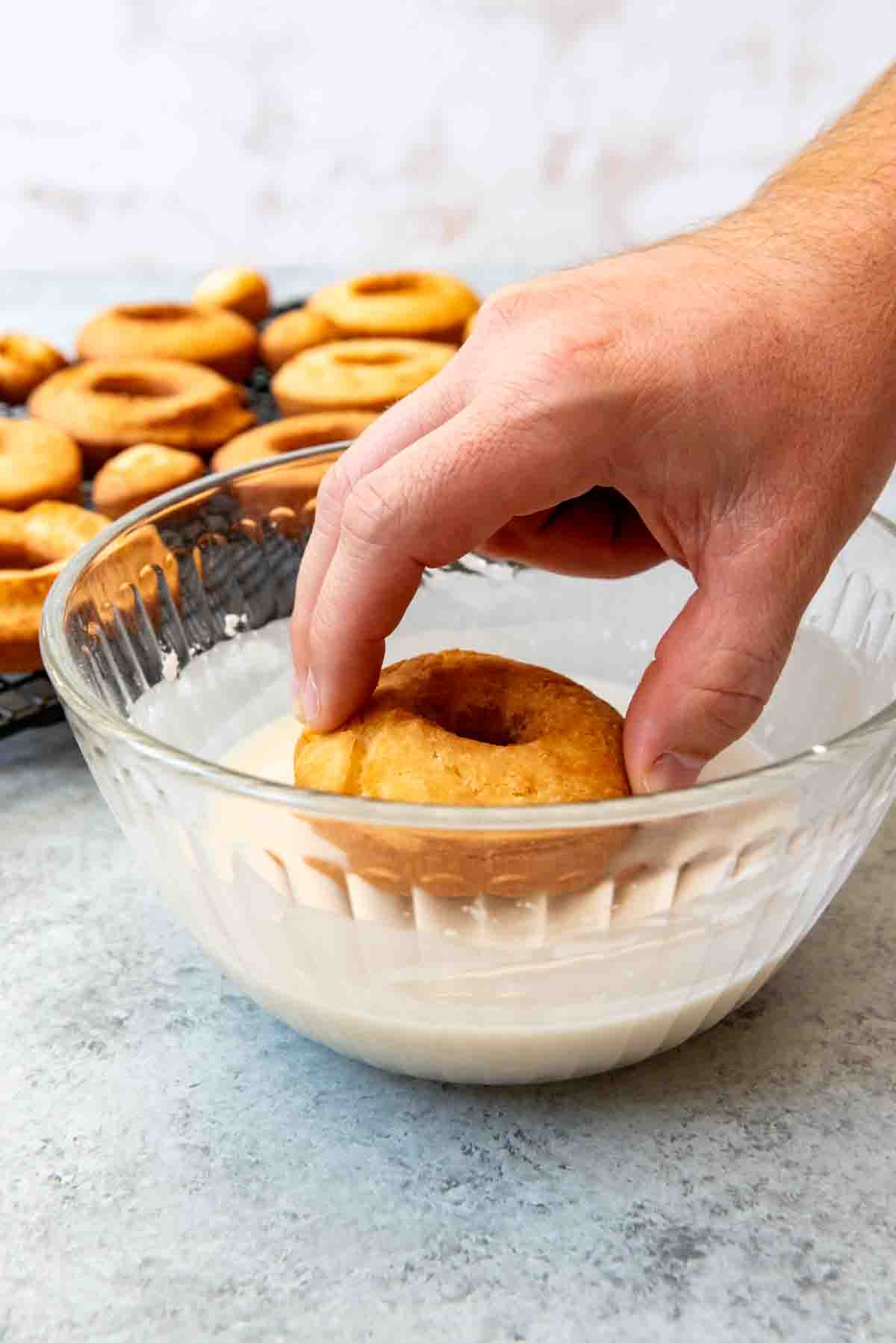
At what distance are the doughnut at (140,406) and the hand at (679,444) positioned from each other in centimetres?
78

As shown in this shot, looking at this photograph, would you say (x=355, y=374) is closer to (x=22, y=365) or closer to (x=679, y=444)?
(x=22, y=365)

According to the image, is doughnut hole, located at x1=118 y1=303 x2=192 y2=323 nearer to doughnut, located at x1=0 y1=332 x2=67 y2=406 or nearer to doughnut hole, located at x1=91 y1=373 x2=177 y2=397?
doughnut, located at x1=0 y1=332 x2=67 y2=406

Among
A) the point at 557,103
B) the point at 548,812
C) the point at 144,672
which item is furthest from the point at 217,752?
the point at 557,103

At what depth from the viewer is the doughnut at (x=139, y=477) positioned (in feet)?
4.33

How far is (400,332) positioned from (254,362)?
0.19 metres

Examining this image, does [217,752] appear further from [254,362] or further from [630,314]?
[254,362]

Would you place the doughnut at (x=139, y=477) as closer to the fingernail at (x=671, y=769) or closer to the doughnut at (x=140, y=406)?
the doughnut at (x=140, y=406)

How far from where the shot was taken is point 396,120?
2.64 m

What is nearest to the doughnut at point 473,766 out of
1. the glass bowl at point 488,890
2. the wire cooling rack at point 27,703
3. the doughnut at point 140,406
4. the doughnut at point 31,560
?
the glass bowl at point 488,890

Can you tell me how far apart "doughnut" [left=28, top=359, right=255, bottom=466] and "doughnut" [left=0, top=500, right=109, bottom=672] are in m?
0.20

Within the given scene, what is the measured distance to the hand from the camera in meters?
0.66

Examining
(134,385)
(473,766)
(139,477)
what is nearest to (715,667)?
(473,766)

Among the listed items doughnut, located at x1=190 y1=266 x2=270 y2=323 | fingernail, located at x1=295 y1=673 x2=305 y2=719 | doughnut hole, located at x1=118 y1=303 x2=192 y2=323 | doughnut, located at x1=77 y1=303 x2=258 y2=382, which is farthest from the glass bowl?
doughnut, located at x1=190 y1=266 x2=270 y2=323

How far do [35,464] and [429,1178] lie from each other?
868 mm
